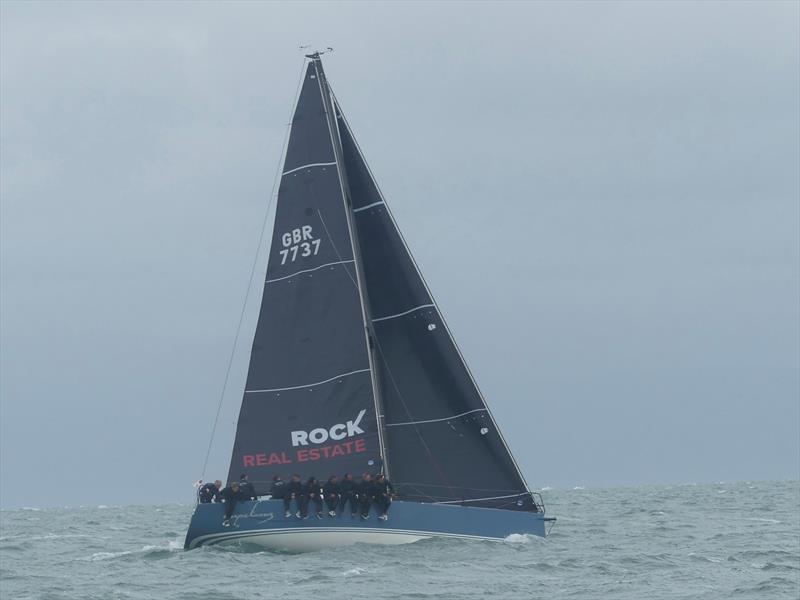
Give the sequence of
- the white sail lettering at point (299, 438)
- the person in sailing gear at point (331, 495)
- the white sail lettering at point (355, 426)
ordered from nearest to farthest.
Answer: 1. the person in sailing gear at point (331, 495)
2. the white sail lettering at point (355, 426)
3. the white sail lettering at point (299, 438)

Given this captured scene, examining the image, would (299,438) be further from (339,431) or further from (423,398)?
(423,398)

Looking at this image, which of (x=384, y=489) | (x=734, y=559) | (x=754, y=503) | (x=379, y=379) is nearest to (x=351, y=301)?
(x=379, y=379)

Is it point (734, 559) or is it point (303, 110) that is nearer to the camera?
point (734, 559)

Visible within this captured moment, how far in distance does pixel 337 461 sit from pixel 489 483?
137 inches

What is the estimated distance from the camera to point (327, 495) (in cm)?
3047

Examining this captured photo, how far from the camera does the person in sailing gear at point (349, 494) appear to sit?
99.3ft

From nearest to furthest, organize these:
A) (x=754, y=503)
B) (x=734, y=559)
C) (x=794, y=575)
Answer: (x=794, y=575) → (x=734, y=559) → (x=754, y=503)

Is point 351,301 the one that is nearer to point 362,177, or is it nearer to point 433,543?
point 362,177

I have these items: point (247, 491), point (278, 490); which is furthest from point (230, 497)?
point (278, 490)

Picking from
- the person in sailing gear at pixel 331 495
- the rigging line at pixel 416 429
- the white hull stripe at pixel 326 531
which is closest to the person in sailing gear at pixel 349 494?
the person in sailing gear at pixel 331 495

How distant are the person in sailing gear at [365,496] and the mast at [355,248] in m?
1.50

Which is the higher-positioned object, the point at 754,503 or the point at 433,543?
the point at 754,503

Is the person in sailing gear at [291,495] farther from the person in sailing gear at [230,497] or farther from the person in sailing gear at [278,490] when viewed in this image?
the person in sailing gear at [230,497]

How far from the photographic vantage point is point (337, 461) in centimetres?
3195
